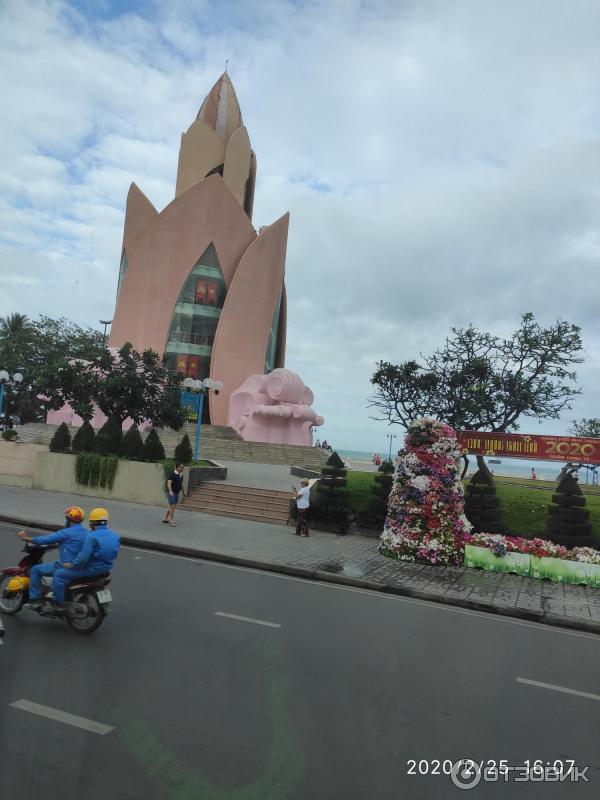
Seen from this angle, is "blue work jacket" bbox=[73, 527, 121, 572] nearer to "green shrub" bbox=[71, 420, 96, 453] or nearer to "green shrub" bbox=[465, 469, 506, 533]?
"green shrub" bbox=[465, 469, 506, 533]

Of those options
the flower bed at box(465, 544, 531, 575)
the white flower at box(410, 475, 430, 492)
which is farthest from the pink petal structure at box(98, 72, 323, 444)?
the flower bed at box(465, 544, 531, 575)

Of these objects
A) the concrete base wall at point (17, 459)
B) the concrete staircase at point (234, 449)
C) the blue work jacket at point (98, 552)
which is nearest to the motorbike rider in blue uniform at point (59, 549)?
the blue work jacket at point (98, 552)

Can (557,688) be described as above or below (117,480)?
below

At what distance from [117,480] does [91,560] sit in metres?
12.2

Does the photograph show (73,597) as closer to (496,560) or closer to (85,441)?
(496,560)

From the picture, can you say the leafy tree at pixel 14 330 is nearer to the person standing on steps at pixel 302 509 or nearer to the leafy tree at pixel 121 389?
the leafy tree at pixel 121 389

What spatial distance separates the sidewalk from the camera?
8.58m

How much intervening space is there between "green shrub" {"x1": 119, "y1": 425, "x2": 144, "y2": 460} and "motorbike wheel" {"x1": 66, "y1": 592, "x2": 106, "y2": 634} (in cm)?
1276

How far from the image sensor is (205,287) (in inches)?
1772

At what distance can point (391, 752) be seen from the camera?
3869 millimetres

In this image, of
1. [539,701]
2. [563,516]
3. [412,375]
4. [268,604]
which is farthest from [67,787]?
[412,375]

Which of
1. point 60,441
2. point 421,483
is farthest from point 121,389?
point 421,483

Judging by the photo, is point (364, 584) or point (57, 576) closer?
point (57, 576)

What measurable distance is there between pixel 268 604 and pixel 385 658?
2225 millimetres
